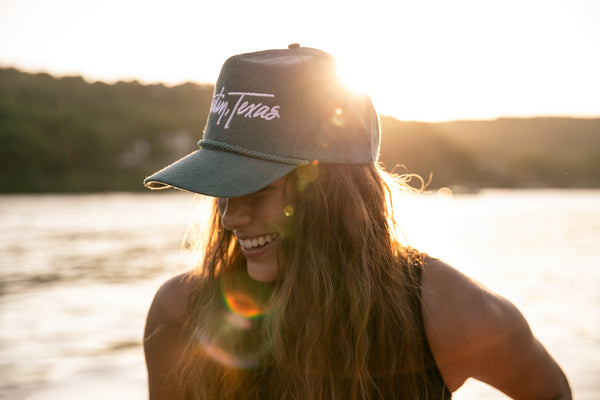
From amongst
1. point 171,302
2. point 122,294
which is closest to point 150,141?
point 122,294

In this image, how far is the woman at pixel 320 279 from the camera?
1.31 metres

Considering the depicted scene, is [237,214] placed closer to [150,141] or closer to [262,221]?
[262,221]

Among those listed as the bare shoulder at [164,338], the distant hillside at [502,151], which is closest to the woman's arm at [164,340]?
the bare shoulder at [164,338]

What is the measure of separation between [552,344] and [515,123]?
78826 millimetres

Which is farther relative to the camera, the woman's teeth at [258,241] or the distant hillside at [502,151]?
the distant hillside at [502,151]

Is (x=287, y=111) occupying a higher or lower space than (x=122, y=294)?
higher

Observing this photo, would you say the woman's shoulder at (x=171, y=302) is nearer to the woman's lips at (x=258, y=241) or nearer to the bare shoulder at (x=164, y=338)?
the bare shoulder at (x=164, y=338)

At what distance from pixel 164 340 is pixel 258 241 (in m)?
0.52

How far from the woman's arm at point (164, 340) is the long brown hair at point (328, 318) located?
0.09 m

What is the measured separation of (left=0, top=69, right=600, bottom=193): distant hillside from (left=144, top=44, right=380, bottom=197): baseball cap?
133 feet

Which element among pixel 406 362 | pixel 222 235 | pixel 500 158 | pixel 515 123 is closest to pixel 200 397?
pixel 222 235

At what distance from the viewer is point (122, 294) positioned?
6371 millimetres

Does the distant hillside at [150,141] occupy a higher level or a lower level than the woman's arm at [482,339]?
lower

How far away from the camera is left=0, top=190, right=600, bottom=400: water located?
3.78 meters
